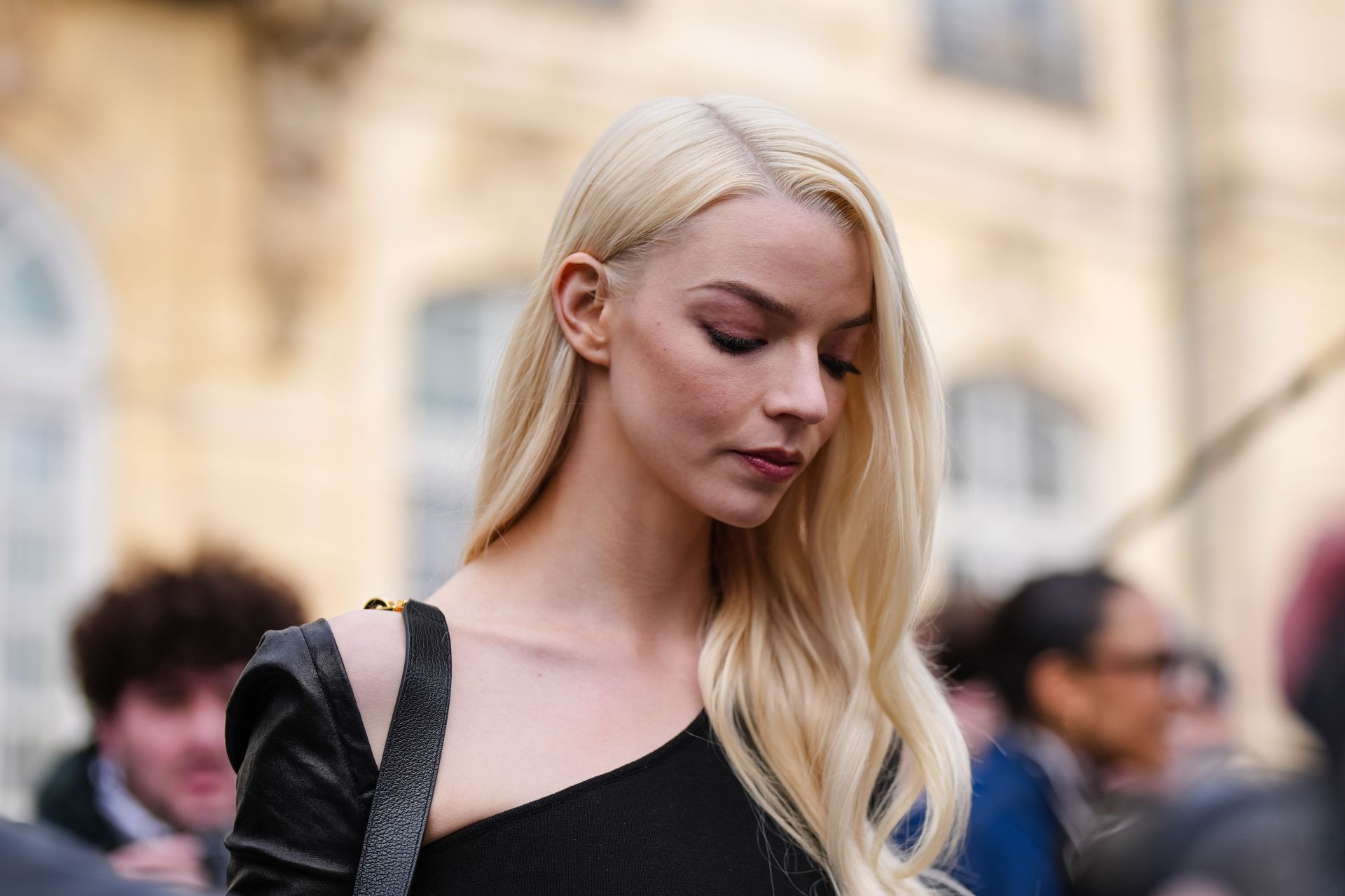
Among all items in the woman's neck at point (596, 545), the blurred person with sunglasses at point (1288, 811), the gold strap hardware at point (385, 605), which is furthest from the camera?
the woman's neck at point (596, 545)

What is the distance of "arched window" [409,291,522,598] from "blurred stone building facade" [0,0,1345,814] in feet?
0.06

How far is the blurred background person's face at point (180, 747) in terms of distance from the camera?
324 cm

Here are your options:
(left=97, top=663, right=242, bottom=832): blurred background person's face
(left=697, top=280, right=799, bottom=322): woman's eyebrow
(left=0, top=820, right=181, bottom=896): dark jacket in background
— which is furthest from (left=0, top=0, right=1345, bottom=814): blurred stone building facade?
(left=0, top=820, right=181, bottom=896): dark jacket in background

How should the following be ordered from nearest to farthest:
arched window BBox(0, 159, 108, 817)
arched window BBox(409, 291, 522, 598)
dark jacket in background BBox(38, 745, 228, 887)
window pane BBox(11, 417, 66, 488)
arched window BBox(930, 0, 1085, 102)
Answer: dark jacket in background BBox(38, 745, 228, 887) → arched window BBox(0, 159, 108, 817) → window pane BBox(11, 417, 66, 488) → arched window BBox(409, 291, 522, 598) → arched window BBox(930, 0, 1085, 102)

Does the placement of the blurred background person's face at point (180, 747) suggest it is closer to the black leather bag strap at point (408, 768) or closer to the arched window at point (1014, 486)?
the black leather bag strap at point (408, 768)

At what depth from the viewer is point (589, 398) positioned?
201 cm

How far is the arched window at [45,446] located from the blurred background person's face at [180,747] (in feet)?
13.6

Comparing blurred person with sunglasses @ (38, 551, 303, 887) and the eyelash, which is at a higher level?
the eyelash

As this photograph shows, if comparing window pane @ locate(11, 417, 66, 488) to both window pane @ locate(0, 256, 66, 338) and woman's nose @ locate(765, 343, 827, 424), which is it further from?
woman's nose @ locate(765, 343, 827, 424)

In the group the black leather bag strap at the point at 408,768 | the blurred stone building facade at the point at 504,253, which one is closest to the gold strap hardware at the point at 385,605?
the black leather bag strap at the point at 408,768

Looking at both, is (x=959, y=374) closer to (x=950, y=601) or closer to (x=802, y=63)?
(x=802, y=63)

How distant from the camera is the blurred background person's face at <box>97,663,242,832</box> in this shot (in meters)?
3.24

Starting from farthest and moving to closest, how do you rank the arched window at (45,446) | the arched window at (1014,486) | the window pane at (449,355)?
the arched window at (1014,486) → the window pane at (449,355) → the arched window at (45,446)

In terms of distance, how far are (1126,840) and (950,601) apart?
7.81ft
